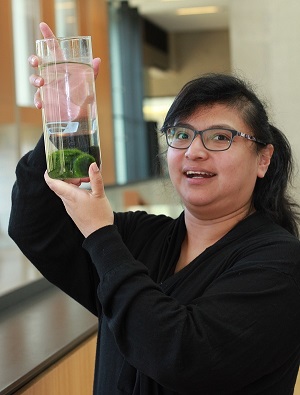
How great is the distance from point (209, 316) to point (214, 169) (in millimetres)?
309

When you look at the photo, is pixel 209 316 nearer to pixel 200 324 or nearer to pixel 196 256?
pixel 200 324

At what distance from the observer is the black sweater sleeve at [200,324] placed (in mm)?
1292

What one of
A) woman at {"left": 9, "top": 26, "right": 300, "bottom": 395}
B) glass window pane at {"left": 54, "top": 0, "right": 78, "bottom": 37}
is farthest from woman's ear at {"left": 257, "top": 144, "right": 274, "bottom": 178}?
glass window pane at {"left": 54, "top": 0, "right": 78, "bottom": 37}

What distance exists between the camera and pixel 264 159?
5.34ft

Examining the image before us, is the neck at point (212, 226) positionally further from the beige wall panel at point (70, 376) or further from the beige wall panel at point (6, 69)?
the beige wall panel at point (6, 69)

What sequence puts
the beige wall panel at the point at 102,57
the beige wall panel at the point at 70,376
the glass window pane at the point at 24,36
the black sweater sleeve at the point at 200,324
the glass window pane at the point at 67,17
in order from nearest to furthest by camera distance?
1. the black sweater sleeve at the point at 200,324
2. the beige wall panel at the point at 70,376
3. the glass window pane at the point at 24,36
4. the glass window pane at the point at 67,17
5. the beige wall panel at the point at 102,57

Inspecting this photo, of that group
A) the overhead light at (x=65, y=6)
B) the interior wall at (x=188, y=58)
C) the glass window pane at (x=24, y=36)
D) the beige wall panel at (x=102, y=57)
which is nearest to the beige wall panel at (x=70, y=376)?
the glass window pane at (x=24, y=36)

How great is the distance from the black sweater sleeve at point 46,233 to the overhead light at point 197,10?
10704 mm

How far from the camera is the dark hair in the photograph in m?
1.55

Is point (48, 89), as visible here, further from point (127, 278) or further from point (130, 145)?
point (130, 145)

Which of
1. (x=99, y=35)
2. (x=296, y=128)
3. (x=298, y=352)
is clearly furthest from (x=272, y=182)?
(x=99, y=35)

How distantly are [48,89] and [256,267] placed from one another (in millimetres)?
485

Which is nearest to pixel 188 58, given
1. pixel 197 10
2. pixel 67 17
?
pixel 197 10

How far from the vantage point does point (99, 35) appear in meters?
8.40
